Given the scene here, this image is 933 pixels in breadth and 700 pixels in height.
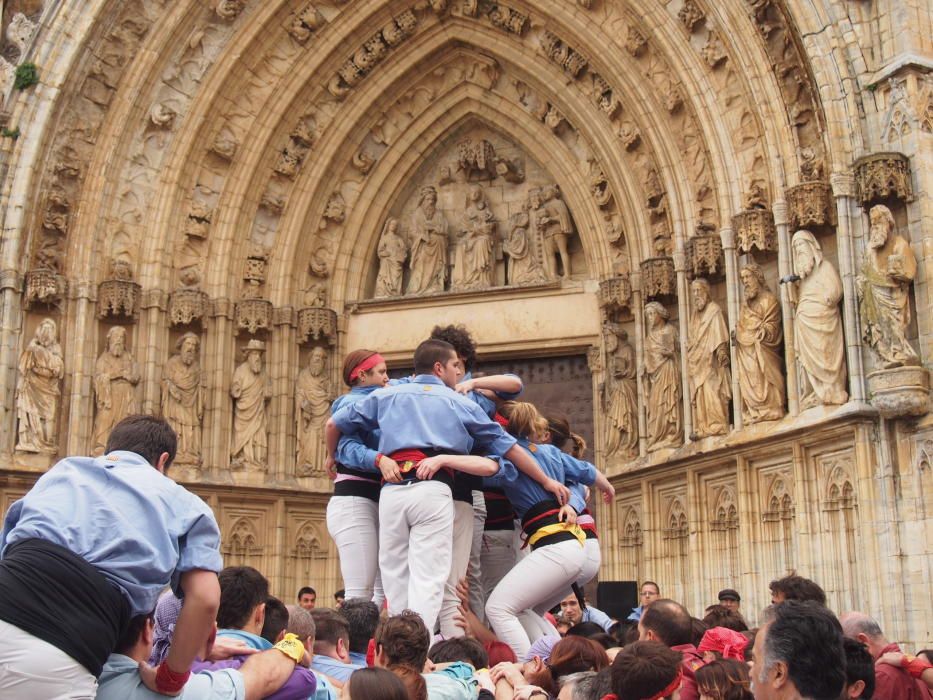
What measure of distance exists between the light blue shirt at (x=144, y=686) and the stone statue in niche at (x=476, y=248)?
11.7 metres

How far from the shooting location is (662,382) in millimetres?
13000

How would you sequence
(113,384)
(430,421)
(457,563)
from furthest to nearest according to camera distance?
(113,384)
(457,563)
(430,421)

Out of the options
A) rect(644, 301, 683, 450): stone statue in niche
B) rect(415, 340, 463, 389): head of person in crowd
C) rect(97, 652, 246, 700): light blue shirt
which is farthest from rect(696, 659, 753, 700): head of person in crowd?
rect(644, 301, 683, 450): stone statue in niche

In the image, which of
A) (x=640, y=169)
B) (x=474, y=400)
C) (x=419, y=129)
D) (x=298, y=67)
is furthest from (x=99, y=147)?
(x=474, y=400)

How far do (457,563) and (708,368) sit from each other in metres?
7.04

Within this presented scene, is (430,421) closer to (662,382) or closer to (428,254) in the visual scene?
(662,382)

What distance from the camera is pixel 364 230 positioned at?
50.5ft

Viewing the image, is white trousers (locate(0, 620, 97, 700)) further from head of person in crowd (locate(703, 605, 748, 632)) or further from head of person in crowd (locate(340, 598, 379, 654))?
head of person in crowd (locate(703, 605, 748, 632))

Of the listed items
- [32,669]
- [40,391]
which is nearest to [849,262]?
[40,391]

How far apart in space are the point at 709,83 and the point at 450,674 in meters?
9.74

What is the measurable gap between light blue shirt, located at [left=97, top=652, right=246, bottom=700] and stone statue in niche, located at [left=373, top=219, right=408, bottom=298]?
11988 mm

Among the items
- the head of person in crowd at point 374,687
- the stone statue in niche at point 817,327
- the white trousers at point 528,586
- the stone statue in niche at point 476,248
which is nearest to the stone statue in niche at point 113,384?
the stone statue in niche at point 476,248

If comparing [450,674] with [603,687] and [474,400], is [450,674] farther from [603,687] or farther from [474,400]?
[474,400]

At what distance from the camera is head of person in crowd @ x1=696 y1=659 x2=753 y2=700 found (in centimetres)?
384
